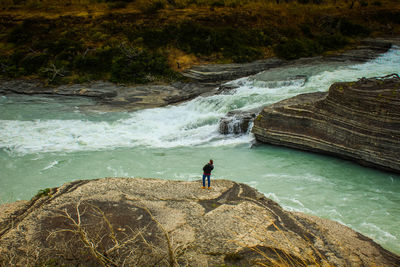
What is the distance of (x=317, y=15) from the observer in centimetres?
2902

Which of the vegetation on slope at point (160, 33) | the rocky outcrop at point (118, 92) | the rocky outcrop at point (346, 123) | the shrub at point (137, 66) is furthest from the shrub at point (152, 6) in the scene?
the rocky outcrop at point (346, 123)

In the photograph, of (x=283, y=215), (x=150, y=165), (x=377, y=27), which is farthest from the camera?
(x=377, y=27)

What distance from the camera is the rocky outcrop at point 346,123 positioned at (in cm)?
1003

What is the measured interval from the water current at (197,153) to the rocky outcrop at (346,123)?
489mm

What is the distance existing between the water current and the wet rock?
0.32 m

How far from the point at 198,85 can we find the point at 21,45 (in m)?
15.0

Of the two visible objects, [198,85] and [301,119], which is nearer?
[301,119]

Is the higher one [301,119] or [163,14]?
[163,14]

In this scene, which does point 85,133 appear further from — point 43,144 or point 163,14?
point 163,14

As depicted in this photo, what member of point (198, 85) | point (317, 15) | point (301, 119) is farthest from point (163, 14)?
point (301, 119)

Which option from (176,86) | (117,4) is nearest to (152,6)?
(117,4)

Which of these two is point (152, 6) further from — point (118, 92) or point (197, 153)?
point (197, 153)

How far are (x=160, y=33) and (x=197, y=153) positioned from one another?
1569 cm

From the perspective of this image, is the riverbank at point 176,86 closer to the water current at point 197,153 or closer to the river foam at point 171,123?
the water current at point 197,153
